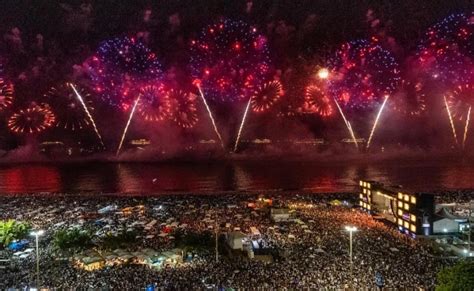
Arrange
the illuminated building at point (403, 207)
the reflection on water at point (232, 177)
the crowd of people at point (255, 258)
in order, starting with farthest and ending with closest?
1. the reflection on water at point (232, 177)
2. the illuminated building at point (403, 207)
3. the crowd of people at point (255, 258)

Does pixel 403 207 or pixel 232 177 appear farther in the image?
pixel 232 177

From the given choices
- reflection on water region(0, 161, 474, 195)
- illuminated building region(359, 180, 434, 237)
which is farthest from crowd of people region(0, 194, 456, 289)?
reflection on water region(0, 161, 474, 195)

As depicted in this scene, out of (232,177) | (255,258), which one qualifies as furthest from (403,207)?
(232,177)

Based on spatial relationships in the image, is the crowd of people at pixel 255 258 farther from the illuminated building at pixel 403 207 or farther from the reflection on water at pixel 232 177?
the reflection on water at pixel 232 177

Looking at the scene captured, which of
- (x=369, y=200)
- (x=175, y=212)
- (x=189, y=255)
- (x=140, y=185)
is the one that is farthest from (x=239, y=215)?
(x=140, y=185)

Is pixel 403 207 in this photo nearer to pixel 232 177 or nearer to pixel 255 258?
pixel 255 258

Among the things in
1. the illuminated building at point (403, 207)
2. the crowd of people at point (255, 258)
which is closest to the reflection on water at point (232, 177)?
the crowd of people at point (255, 258)
